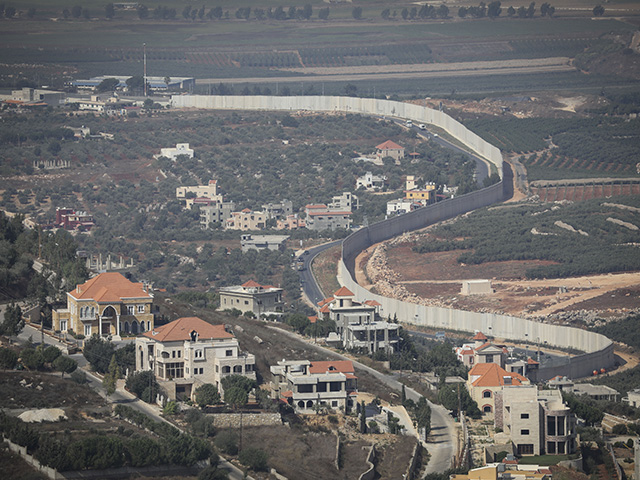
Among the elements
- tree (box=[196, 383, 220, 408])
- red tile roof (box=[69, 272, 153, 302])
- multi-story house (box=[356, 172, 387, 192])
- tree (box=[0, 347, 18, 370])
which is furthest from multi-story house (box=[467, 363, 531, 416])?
multi-story house (box=[356, 172, 387, 192])

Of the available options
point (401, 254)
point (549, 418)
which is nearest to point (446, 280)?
point (401, 254)

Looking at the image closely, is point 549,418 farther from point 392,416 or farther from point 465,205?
point 465,205

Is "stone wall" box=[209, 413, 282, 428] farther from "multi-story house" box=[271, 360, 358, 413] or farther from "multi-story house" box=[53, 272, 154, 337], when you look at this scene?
"multi-story house" box=[53, 272, 154, 337]

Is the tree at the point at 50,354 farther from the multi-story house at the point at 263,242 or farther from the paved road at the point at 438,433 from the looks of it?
the multi-story house at the point at 263,242

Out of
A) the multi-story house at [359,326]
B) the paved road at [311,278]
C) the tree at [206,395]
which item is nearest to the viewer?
the tree at [206,395]

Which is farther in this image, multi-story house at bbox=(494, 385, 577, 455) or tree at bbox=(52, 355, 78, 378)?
tree at bbox=(52, 355, 78, 378)

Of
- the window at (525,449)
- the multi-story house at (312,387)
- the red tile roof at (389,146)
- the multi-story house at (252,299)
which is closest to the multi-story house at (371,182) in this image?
the red tile roof at (389,146)

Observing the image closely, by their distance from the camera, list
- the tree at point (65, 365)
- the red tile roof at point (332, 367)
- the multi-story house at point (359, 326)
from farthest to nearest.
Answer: the multi-story house at point (359, 326) < the red tile roof at point (332, 367) < the tree at point (65, 365)
